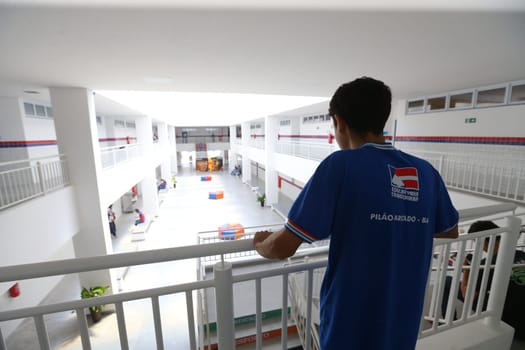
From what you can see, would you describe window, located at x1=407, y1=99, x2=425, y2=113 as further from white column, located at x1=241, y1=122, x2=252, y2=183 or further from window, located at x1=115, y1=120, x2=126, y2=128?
window, located at x1=115, y1=120, x2=126, y2=128

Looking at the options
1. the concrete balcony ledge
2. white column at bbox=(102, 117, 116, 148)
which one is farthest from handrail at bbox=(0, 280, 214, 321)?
white column at bbox=(102, 117, 116, 148)

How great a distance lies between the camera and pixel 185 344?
5.88m

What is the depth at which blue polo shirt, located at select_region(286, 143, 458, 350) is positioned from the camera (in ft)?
2.91

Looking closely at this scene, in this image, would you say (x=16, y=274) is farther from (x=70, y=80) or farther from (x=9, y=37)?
(x=70, y=80)

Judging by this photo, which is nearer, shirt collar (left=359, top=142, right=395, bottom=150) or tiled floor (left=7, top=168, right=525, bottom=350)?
shirt collar (left=359, top=142, right=395, bottom=150)

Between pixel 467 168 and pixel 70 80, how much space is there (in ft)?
30.3

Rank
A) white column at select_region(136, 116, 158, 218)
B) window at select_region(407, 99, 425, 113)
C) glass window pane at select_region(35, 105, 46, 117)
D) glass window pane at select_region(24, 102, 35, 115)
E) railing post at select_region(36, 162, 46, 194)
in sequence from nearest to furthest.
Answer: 1. railing post at select_region(36, 162, 46, 194)
2. glass window pane at select_region(24, 102, 35, 115)
3. window at select_region(407, 99, 425, 113)
4. glass window pane at select_region(35, 105, 46, 117)
5. white column at select_region(136, 116, 158, 218)

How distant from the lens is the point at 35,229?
4.55 meters

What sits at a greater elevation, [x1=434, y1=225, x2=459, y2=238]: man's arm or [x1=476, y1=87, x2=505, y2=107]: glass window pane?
[x1=476, y1=87, x2=505, y2=107]: glass window pane


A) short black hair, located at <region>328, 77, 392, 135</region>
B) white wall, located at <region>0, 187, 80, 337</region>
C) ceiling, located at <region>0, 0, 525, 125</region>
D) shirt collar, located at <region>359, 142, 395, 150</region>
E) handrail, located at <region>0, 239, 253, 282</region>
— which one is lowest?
white wall, located at <region>0, 187, 80, 337</region>

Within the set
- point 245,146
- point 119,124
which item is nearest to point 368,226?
point 119,124

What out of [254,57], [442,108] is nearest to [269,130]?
[442,108]

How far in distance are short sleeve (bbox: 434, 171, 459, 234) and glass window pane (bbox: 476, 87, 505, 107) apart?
767cm

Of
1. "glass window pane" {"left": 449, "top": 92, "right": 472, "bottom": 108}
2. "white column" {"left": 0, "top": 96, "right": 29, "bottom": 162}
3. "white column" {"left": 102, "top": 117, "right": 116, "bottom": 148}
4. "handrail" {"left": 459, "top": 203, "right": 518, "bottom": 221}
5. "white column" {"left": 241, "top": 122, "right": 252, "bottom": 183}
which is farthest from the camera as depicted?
"white column" {"left": 241, "top": 122, "right": 252, "bottom": 183}
